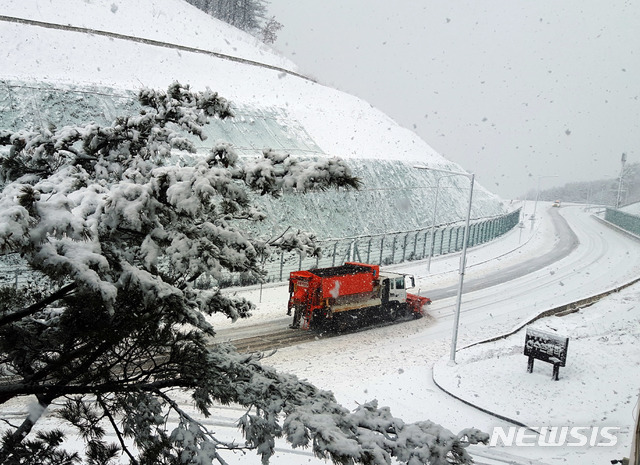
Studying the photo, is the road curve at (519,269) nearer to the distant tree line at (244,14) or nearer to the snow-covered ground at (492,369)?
the snow-covered ground at (492,369)

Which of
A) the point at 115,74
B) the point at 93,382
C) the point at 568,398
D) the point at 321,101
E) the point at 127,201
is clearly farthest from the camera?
the point at 321,101

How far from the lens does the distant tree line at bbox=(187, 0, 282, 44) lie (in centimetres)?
8712

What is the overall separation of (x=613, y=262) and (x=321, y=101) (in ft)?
103

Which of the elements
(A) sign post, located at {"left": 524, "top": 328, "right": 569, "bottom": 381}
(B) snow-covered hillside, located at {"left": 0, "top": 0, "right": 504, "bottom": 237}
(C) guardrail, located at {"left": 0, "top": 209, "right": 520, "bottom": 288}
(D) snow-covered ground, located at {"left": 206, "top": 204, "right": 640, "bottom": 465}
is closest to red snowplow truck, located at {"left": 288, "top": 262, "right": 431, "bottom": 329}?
(D) snow-covered ground, located at {"left": 206, "top": 204, "right": 640, "bottom": 465}

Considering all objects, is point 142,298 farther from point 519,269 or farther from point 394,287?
point 519,269

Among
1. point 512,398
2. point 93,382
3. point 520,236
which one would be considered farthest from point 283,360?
point 520,236

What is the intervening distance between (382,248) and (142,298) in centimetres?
3110

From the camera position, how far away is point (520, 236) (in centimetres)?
5750

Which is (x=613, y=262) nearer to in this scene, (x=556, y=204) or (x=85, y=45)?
(x=85, y=45)

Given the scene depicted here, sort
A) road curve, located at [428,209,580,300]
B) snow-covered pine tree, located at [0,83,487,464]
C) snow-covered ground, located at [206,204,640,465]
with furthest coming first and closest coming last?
road curve, located at [428,209,580,300] < snow-covered ground, located at [206,204,640,465] < snow-covered pine tree, located at [0,83,487,464]

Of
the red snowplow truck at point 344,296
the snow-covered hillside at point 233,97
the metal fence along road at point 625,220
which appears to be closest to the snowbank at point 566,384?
the red snowplow truck at point 344,296

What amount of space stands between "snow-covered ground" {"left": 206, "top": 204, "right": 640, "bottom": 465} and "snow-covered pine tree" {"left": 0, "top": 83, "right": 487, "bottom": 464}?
6.96m

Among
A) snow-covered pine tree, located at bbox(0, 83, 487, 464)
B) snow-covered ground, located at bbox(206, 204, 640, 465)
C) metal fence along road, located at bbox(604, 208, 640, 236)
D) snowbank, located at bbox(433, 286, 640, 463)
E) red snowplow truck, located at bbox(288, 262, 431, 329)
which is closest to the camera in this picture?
snow-covered pine tree, located at bbox(0, 83, 487, 464)

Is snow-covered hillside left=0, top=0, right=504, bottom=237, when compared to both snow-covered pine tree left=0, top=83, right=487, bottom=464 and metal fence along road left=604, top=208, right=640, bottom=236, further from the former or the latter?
snow-covered pine tree left=0, top=83, right=487, bottom=464
